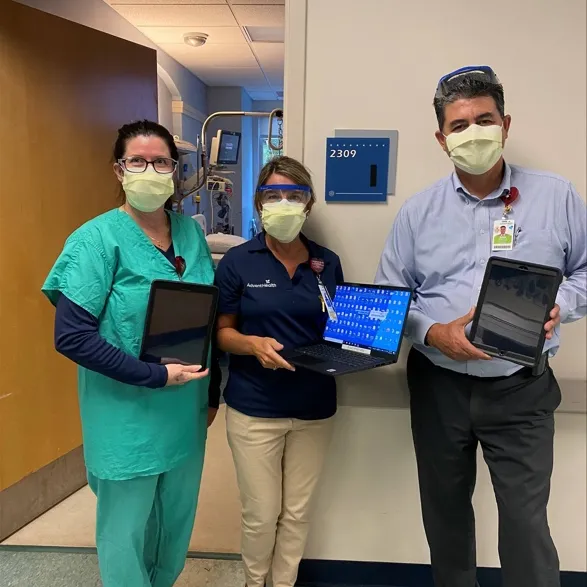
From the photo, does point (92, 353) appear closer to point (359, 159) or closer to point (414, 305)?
point (414, 305)

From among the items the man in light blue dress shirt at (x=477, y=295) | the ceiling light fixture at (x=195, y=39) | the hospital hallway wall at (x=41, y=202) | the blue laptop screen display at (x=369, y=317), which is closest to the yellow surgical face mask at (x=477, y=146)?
the man in light blue dress shirt at (x=477, y=295)

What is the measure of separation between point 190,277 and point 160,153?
1.07ft

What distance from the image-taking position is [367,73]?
1542 millimetres

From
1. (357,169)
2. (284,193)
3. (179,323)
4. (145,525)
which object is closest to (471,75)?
(357,169)

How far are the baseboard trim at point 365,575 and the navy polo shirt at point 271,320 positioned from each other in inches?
26.3

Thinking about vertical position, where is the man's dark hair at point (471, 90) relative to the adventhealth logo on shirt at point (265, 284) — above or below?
above

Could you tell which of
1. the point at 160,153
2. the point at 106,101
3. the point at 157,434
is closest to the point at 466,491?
the point at 157,434

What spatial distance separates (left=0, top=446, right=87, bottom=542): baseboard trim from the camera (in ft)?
6.75

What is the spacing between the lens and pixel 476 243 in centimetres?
131

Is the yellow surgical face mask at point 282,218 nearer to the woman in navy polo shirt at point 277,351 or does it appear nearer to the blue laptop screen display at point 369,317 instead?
the woman in navy polo shirt at point 277,351

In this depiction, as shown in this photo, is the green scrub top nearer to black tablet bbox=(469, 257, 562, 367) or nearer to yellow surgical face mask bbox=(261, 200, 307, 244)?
yellow surgical face mask bbox=(261, 200, 307, 244)

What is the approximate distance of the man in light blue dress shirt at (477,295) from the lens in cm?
124

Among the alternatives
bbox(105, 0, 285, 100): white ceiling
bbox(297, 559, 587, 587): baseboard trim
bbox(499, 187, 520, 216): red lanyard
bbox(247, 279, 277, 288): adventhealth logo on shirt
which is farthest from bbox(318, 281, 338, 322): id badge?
A: bbox(105, 0, 285, 100): white ceiling

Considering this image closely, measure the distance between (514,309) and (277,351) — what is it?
1.84 feet
